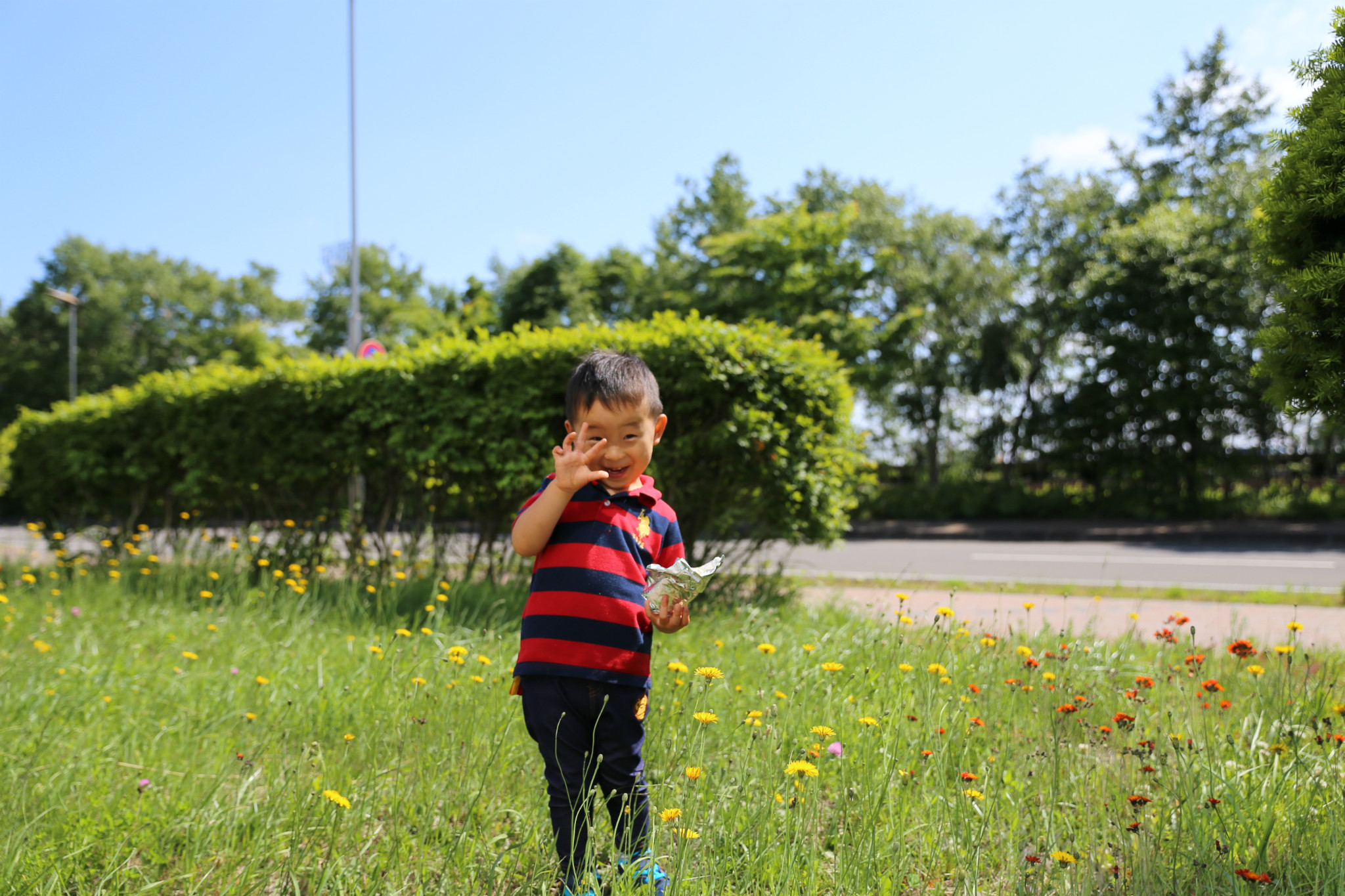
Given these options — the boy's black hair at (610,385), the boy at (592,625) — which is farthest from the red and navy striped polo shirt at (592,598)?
the boy's black hair at (610,385)

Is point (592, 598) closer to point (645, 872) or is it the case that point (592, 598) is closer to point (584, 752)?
point (584, 752)

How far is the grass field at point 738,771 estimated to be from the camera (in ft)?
6.95

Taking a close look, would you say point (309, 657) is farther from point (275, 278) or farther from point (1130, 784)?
point (275, 278)

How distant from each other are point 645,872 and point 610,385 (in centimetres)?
118

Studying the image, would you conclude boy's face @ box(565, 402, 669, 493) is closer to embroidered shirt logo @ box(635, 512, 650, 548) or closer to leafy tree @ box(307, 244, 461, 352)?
embroidered shirt logo @ box(635, 512, 650, 548)

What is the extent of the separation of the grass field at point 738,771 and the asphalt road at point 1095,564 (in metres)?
3.49

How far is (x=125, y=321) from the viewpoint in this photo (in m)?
45.5

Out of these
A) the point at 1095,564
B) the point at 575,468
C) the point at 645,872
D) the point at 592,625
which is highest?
the point at 575,468

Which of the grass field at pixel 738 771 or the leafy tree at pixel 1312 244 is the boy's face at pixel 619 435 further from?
the leafy tree at pixel 1312 244

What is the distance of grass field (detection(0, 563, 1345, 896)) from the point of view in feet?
6.95

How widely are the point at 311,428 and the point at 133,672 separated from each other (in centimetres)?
313

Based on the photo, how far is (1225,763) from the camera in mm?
2693

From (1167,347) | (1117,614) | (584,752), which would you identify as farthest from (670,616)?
(1167,347)

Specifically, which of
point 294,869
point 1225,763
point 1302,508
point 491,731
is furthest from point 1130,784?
Answer: point 1302,508
